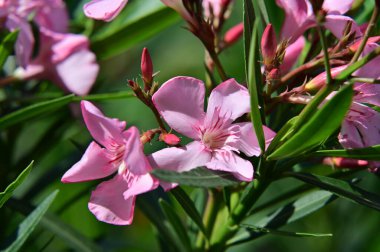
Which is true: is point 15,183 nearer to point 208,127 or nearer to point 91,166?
point 91,166

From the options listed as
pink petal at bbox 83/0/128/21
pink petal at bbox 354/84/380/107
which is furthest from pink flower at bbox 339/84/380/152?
pink petal at bbox 83/0/128/21

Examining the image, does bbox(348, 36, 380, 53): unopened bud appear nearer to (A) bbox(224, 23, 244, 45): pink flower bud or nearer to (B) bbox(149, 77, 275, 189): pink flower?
(B) bbox(149, 77, 275, 189): pink flower

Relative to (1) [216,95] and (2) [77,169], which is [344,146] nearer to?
(1) [216,95]

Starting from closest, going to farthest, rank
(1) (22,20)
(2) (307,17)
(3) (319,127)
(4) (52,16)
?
(3) (319,127), (2) (307,17), (1) (22,20), (4) (52,16)

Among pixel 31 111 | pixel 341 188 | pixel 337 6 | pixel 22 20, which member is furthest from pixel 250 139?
pixel 22 20

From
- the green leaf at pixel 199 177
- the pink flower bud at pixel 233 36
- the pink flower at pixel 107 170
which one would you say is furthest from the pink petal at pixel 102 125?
the pink flower bud at pixel 233 36

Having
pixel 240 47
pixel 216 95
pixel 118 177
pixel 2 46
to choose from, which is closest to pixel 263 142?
pixel 216 95
